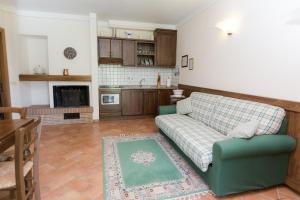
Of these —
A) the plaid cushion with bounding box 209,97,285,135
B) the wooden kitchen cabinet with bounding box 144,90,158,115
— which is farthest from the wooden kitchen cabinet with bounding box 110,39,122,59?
the plaid cushion with bounding box 209,97,285,135

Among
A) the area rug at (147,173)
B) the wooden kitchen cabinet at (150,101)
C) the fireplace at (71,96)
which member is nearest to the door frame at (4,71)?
the fireplace at (71,96)

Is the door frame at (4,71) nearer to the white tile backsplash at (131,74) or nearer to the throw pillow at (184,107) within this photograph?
the white tile backsplash at (131,74)

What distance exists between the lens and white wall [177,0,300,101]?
6.82ft

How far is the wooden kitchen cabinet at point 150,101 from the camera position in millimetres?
5084

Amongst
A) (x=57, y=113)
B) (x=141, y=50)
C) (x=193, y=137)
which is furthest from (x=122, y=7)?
(x=193, y=137)

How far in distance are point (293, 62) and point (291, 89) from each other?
298mm

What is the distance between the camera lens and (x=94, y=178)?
2.24 m

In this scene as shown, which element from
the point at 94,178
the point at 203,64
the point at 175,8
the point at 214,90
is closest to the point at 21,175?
the point at 94,178

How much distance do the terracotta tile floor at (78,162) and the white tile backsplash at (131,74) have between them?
1.43 meters

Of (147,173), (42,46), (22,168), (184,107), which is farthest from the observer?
(42,46)

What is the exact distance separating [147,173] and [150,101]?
9.58 ft

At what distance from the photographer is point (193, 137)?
7.78 feet

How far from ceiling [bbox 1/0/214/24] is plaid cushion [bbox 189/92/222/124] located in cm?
184

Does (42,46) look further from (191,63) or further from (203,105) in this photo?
(203,105)
